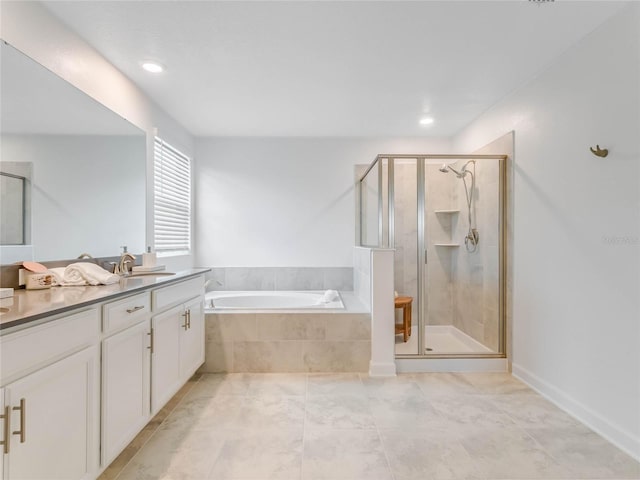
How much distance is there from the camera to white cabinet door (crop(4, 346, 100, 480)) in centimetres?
103

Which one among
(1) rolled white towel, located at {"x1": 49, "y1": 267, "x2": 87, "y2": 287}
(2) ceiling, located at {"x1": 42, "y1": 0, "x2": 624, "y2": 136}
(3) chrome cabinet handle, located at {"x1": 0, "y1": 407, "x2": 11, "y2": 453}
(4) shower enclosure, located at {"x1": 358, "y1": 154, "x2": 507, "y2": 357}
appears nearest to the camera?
(3) chrome cabinet handle, located at {"x1": 0, "y1": 407, "x2": 11, "y2": 453}

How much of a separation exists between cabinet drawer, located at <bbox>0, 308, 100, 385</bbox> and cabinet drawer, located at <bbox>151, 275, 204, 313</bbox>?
0.52 m

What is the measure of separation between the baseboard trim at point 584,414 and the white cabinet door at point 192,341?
2.51 m

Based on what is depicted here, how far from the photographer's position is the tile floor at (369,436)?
1.66 meters

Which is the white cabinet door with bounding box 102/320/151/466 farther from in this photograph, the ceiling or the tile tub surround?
the ceiling

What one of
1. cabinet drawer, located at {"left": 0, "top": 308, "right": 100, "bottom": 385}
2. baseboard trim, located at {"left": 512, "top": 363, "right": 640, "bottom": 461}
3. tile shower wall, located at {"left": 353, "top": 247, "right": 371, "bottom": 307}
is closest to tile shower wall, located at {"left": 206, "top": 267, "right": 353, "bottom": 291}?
tile shower wall, located at {"left": 353, "top": 247, "right": 371, "bottom": 307}

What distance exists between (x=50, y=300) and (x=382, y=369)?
2.34m

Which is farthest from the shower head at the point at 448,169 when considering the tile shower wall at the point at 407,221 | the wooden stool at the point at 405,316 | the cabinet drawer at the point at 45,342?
the cabinet drawer at the point at 45,342

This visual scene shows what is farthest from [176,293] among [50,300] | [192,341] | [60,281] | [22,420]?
[22,420]

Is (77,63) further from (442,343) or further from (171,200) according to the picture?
(442,343)

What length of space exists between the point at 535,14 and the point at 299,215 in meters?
2.83

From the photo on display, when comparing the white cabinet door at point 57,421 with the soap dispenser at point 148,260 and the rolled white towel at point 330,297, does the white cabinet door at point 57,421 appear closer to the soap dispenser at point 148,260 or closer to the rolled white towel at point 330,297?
the soap dispenser at point 148,260

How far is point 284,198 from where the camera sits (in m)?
4.14

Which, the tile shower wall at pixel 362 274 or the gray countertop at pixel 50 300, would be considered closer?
the gray countertop at pixel 50 300
